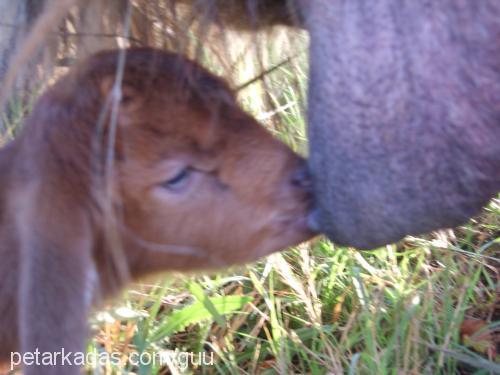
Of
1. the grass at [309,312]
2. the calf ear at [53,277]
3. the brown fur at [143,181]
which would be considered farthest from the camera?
the grass at [309,312]

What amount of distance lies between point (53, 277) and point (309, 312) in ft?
2.67

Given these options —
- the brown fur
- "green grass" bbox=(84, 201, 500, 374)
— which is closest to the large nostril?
the brown fur

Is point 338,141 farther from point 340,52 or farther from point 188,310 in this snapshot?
point 188,310

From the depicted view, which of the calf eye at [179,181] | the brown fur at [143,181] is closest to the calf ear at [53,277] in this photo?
the brown fur at [143,181]

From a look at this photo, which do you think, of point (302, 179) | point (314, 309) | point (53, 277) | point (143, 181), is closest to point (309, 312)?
point (314, 309)

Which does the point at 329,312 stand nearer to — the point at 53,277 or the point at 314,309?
the point at 314,309

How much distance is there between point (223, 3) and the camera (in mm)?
1321

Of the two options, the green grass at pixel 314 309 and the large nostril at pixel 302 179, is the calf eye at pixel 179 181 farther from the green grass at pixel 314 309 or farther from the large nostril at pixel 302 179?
the green grass at pixel 314 309

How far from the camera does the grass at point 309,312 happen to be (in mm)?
1647

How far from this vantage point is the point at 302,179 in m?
1.29

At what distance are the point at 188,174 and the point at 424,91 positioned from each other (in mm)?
407

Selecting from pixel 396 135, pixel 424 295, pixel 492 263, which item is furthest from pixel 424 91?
pixel 492 263

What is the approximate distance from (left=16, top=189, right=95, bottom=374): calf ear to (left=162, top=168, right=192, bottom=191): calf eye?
6.0 inches

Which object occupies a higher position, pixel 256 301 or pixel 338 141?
pixel 338 141
